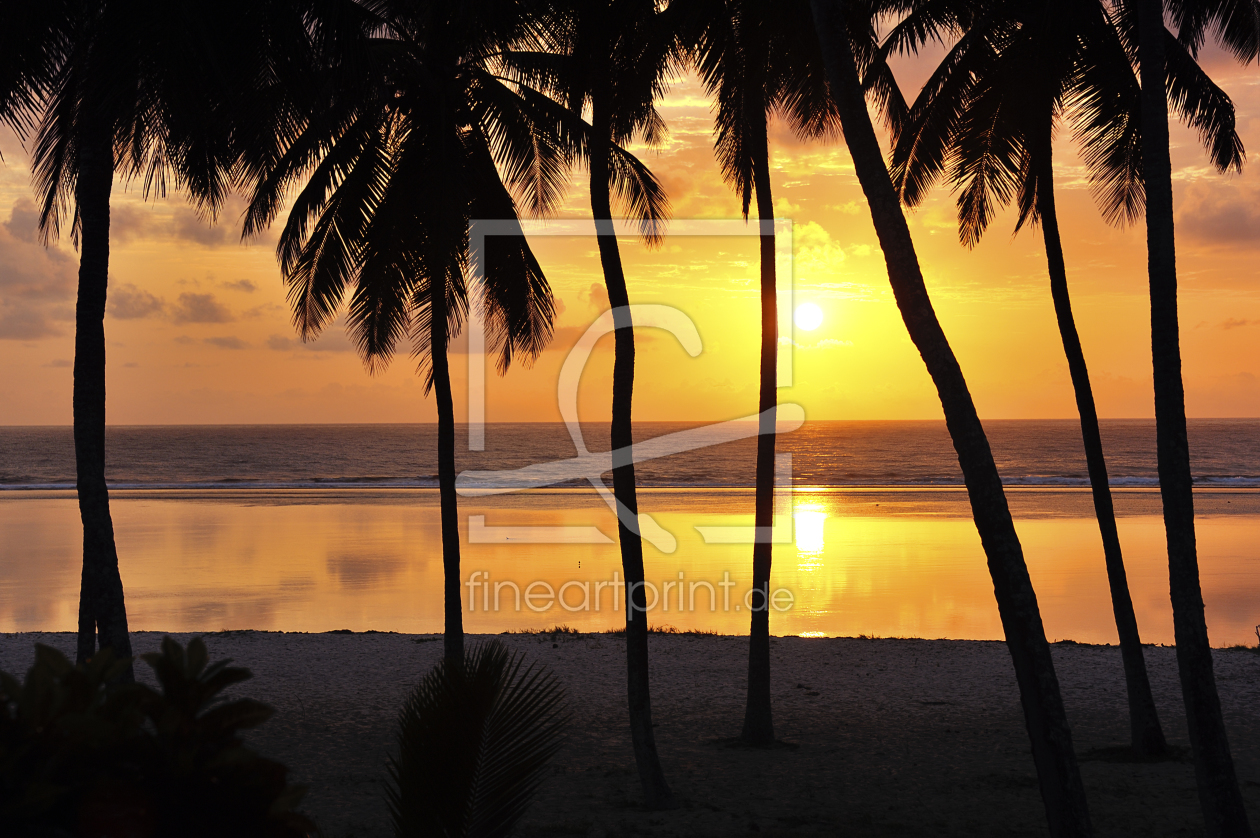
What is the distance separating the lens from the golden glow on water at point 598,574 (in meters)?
15.3

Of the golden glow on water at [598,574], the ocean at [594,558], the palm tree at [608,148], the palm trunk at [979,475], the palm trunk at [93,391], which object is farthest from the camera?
the ocean at [594,558]

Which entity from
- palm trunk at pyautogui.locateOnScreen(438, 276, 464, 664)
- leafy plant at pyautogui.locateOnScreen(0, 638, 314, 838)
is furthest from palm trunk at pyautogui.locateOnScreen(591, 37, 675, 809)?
leafy plant at pyautogui.locateOnScreen(0, 638, 314, 838)

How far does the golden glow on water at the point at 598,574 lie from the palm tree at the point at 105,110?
7.14 m

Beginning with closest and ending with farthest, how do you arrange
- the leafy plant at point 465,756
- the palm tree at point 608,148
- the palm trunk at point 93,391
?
the leafy plant at point 465,756 < the palm tree at point 608,148 < the palm trunk at point 93,391

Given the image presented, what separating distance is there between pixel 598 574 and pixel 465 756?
16.6 meters

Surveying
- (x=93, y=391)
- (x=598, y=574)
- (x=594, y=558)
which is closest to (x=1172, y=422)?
(x=93, y=391)

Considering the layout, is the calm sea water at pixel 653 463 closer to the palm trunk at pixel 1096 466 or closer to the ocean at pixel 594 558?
the ocean at pixel 594 558

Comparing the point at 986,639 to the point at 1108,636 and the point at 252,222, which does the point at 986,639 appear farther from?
the point at 252,222

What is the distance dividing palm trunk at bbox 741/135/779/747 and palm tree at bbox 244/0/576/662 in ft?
8.96

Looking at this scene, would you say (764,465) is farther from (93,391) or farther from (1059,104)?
(93,391)

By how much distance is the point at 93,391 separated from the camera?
27.3ft

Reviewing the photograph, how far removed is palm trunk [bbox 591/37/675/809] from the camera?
23.9 ft

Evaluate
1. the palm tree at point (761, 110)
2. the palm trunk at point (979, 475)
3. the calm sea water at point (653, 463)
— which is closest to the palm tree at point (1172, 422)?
the palm trunk at point (979, 475)

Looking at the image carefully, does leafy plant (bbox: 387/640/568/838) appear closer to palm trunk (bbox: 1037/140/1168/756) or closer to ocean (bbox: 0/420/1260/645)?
palm trunk (bbox: 1037/140/1168/756)
